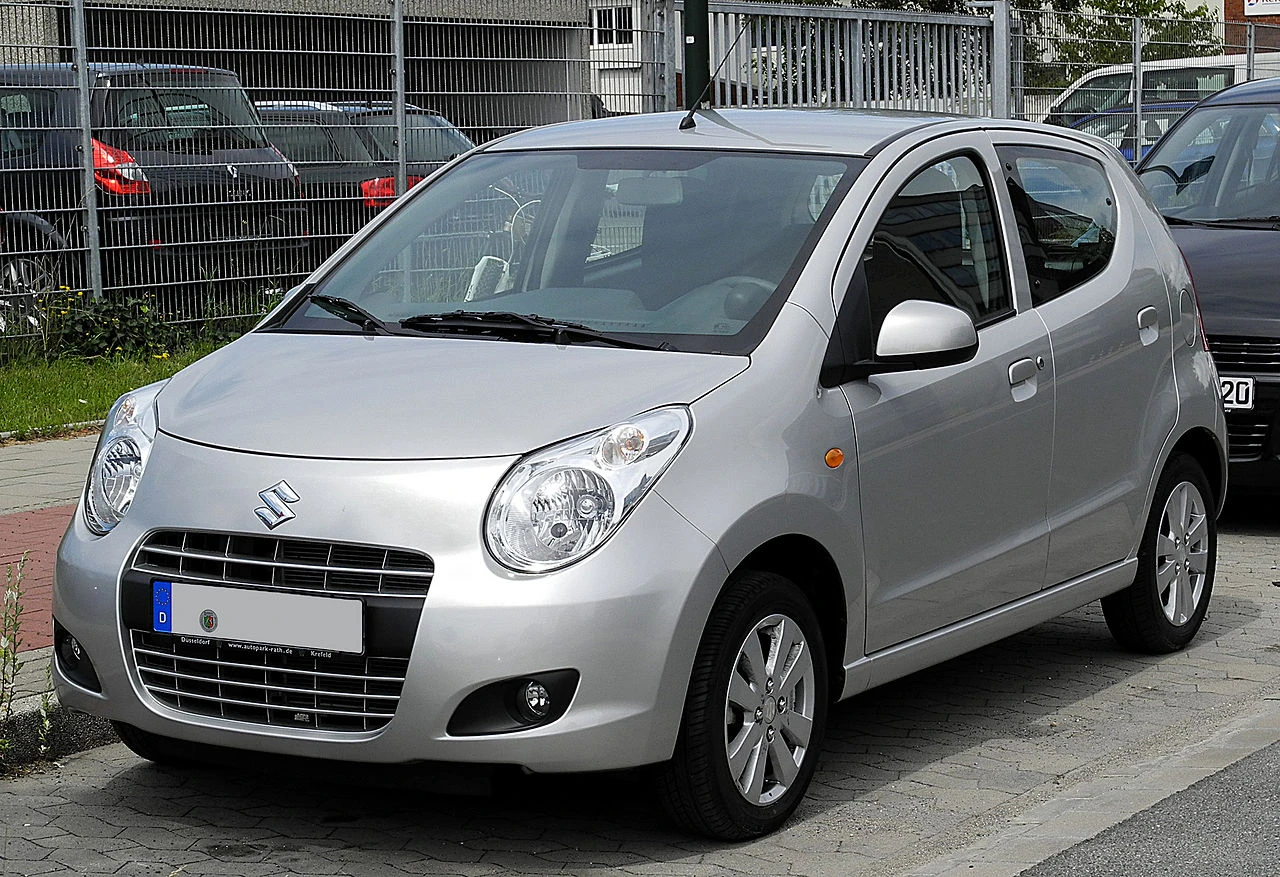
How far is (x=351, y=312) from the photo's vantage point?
5293mm

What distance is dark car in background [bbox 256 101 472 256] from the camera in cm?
1294

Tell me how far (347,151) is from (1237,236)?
6424 mm

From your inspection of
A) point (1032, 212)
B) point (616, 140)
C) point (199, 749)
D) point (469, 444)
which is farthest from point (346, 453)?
point (1032, 212)

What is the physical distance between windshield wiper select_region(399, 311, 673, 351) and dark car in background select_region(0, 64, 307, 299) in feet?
23.6

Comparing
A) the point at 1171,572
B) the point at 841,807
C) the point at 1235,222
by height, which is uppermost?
the point at 1235,222

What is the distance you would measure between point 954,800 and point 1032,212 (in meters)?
1.87

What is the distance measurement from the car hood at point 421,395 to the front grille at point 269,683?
457mm

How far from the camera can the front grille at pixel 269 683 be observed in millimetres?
4160

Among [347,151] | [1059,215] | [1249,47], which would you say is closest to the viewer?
[1059,215]

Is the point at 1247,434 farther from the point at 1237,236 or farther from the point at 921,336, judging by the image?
the point at 921,336

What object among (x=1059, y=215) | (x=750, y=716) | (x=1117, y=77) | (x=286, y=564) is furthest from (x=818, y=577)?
(x=1117, y=77)

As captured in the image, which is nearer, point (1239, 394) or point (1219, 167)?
point (1239, 394)

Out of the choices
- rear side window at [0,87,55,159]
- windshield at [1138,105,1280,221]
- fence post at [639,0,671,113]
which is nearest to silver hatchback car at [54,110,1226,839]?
windshield at [1138,105,1280,221]

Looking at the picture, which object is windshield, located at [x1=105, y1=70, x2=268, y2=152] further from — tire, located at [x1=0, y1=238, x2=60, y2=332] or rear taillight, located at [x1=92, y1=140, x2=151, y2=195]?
tire, located at [x1=0, y1=238, x2=60, y2=332]
